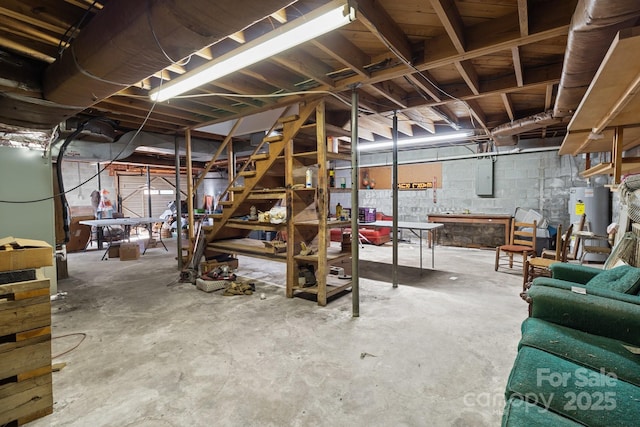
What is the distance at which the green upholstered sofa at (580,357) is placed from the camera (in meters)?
1.07

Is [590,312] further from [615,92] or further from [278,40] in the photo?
[278,40]

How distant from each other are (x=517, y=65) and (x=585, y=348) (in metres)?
2.41

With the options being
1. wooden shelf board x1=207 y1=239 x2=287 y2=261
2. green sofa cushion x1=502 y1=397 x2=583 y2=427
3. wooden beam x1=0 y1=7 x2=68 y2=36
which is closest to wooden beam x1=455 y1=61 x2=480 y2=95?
green sofa cushion x1=502 y1=397 x2=583 y2=427

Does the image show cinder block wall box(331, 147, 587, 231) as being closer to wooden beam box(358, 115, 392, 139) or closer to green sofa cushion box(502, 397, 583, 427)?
wooden beam box(358, 115, 392, 139)

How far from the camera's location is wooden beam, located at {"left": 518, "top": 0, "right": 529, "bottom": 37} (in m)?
1.80

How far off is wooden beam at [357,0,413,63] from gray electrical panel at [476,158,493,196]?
5343 mm

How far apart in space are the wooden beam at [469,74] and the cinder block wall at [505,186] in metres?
4.33

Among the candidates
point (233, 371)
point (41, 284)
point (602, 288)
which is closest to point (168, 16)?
point (41, 284)

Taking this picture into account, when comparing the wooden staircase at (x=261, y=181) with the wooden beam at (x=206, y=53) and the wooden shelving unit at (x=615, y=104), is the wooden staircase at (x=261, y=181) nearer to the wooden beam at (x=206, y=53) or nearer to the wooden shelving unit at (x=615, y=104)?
the wooden beam at (x=206, y=53)

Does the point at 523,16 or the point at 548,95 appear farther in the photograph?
the point at 548,95

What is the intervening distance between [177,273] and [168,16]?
14.6 ft

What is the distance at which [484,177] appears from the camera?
6.98 m

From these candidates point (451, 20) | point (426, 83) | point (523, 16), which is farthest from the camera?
point (426, 83)

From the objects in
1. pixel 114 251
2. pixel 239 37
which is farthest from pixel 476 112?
pixel 114 251
